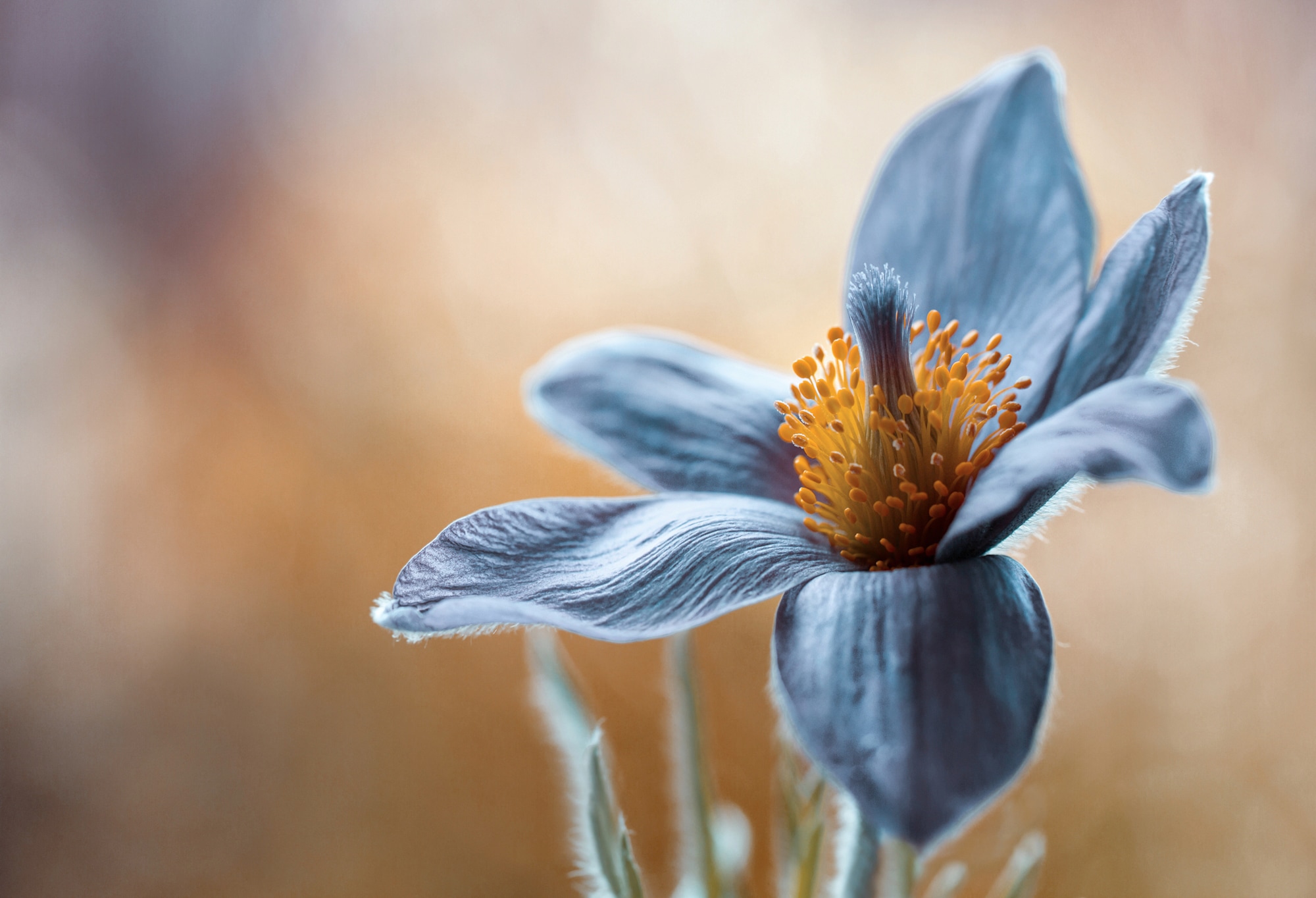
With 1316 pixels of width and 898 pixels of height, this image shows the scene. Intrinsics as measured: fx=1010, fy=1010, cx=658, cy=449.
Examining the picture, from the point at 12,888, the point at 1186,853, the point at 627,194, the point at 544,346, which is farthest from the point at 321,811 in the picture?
the point at 1186,853

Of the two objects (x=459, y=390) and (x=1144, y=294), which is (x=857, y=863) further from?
(x=459, y=390)

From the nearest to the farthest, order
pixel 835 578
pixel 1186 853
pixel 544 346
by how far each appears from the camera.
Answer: pixel 835 578 → pixel 1186 853 → pixel 544 346

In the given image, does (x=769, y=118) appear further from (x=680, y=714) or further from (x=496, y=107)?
(x=680, y=714)

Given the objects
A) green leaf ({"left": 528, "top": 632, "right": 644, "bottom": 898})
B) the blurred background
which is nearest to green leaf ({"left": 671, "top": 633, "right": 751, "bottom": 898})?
green leaf ({"left": 528, "top": 632, "right": 644, "bottom": 898})

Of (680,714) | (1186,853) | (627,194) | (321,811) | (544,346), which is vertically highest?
(627,194)

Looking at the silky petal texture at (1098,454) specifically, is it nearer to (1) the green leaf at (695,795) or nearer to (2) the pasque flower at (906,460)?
(2) the pasque flower at (906,460)

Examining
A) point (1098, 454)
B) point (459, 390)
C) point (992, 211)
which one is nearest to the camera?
point (1098, 454)

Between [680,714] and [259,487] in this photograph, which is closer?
[680,714]

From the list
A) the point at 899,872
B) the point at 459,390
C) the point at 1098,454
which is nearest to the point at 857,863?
the point at 899,872
